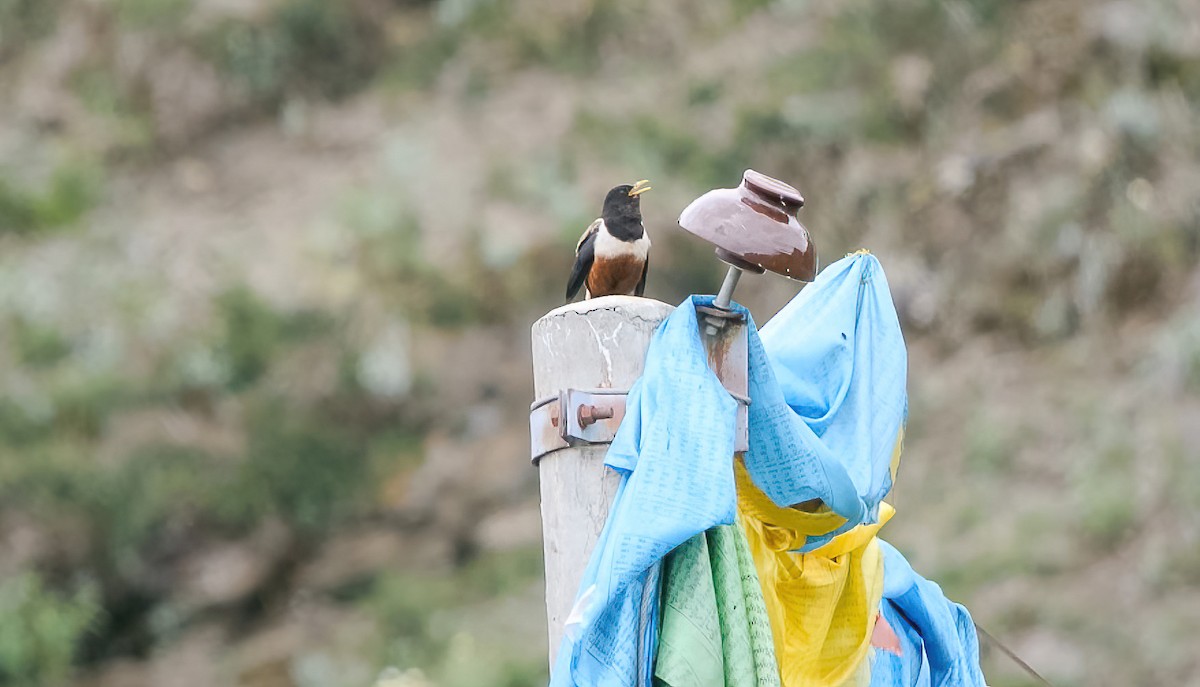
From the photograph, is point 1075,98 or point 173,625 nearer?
point 173,625

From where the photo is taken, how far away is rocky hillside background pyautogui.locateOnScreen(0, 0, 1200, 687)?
22.3 ft

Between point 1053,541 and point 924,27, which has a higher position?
point 924,27

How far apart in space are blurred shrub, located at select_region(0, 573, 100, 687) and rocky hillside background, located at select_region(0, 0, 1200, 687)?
0.07ft

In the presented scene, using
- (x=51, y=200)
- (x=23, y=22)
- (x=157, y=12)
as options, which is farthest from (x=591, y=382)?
(x=23, y=22)

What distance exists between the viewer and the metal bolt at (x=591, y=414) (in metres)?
1.94

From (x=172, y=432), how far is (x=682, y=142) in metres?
3.38

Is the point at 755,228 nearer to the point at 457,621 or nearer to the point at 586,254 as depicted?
the point at 586,254

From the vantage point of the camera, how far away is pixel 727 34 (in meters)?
9.58

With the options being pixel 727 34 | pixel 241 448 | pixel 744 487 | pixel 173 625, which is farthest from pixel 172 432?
pixel 744 487

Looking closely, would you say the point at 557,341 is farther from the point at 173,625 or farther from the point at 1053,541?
the point at 173,625

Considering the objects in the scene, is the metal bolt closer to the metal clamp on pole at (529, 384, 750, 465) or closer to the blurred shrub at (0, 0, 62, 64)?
the metal clamp on pole at (529, 384, 750, 465)

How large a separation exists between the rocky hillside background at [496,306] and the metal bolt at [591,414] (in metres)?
4.46

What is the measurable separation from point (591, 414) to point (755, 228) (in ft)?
1.08

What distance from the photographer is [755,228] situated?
6.11 ft
